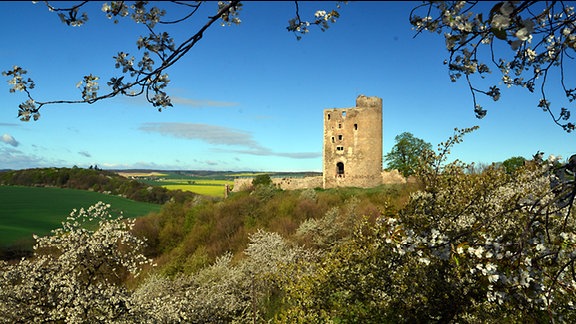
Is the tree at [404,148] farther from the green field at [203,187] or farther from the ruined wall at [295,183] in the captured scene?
the green field at [203,187]

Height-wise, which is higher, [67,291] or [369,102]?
[369,102]

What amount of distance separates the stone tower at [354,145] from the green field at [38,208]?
21.6m

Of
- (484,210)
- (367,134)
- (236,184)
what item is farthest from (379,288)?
(236,184)

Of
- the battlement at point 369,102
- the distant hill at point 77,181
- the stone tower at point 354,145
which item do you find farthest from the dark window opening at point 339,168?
the distant hill at point 77,181

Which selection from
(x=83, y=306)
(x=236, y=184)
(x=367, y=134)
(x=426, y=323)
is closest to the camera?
(x=426, y=323)

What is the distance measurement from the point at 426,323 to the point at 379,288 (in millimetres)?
1165

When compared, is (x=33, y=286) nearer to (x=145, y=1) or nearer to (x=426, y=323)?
(x=426, y=323)

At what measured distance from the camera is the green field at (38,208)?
122 ft

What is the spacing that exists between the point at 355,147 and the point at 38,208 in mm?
39464

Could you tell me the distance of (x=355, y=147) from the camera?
130ft

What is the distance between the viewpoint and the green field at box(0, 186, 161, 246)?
37.1 meters

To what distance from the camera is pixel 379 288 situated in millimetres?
8648

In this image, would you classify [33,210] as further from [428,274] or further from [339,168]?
[428,274]

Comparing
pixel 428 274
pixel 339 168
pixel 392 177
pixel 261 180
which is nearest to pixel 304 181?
pixel 339 168
